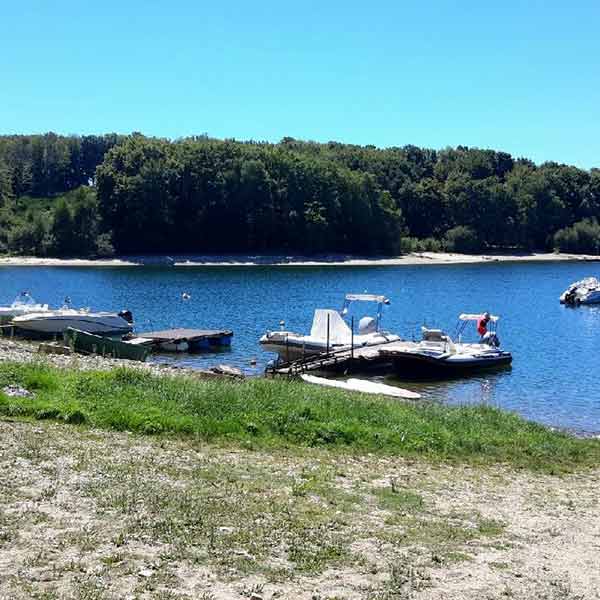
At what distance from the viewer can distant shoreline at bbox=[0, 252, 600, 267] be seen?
133125 millimetres

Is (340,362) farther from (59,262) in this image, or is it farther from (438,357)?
(59,262)

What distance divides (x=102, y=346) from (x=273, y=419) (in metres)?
21.3

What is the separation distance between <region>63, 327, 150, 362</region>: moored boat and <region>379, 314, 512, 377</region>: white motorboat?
39.0 ft

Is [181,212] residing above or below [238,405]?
above

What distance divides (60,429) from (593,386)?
1151 inches

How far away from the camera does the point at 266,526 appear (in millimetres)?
10977

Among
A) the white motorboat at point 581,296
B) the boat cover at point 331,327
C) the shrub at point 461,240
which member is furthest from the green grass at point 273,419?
the shrub at point 461,240

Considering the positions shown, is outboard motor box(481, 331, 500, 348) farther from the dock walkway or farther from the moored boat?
the moored boat

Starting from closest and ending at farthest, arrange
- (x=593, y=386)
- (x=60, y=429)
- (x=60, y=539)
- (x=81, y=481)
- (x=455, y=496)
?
(x=60, y=539)
(x=81, y=481)
(x=455, y=496)
(x=60, y=429)
(x=593, y=386)

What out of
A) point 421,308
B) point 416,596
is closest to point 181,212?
point 421,308

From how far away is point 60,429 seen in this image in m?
16.1

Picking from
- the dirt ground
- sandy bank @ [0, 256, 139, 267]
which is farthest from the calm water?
the dirt ground

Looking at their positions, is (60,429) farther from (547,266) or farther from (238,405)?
(547,266)

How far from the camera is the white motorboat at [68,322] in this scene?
45750 millimetres
